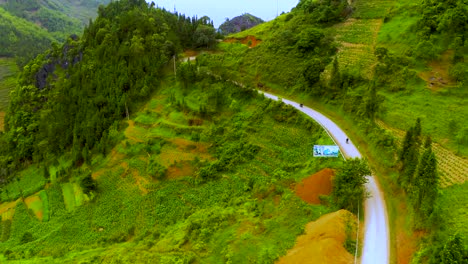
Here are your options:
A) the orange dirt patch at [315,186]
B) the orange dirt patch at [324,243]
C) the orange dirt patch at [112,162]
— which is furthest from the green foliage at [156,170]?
the orange dirt patch at [324,243]

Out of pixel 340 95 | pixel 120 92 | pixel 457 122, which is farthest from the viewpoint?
pixel 120 92

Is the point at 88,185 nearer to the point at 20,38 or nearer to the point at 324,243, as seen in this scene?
the point at 324,243

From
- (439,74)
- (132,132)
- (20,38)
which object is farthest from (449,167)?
(20,38)

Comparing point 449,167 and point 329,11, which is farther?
point 329,11

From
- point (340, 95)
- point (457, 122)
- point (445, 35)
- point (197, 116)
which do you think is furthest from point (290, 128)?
point (445, 35)

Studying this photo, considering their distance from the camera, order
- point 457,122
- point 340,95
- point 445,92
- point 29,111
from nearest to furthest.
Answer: point 457,122 < point 445,92 < point 340,95 < point 29,111

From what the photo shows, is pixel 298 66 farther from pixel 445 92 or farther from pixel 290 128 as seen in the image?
pixel 445 92

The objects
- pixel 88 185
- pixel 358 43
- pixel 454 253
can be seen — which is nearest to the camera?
pixel 454 253
